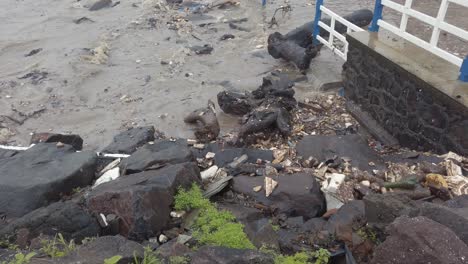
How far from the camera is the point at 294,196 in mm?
3984

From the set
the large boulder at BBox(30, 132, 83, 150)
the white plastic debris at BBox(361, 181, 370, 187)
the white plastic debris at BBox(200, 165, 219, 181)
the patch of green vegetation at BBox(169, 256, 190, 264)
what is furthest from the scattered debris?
the patch of green vegetation at BBox(169, 256, 190, 264)

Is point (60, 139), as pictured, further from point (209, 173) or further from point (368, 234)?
point (368, 234)

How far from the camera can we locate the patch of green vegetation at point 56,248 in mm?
2902

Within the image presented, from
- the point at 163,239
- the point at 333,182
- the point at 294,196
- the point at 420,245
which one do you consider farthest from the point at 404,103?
the point at 163,239

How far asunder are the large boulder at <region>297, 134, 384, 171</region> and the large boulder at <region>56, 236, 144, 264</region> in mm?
2797

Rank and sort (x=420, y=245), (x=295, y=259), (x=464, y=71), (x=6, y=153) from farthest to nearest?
(x=6, y=153) < (x=464, y=71) < (x=295, y=259) < (x=420, y=245)

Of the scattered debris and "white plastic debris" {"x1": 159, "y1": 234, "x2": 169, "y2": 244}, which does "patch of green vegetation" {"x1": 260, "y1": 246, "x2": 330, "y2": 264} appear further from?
the scattered debris

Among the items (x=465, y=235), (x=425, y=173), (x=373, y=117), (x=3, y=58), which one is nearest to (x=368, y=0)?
(x=373, y=117)

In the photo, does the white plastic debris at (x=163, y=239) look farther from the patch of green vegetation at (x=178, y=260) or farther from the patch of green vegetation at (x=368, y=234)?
the patch of green vegetation at (x=368, y=234)

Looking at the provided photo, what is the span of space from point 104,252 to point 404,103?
437 centimetres

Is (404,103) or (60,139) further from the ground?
(404,103)

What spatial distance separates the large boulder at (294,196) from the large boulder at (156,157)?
742 mm

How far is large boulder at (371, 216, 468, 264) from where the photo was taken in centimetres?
231

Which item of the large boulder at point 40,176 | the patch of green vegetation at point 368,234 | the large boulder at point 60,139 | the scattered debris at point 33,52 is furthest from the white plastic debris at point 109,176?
the scattered debris at point 33,52
